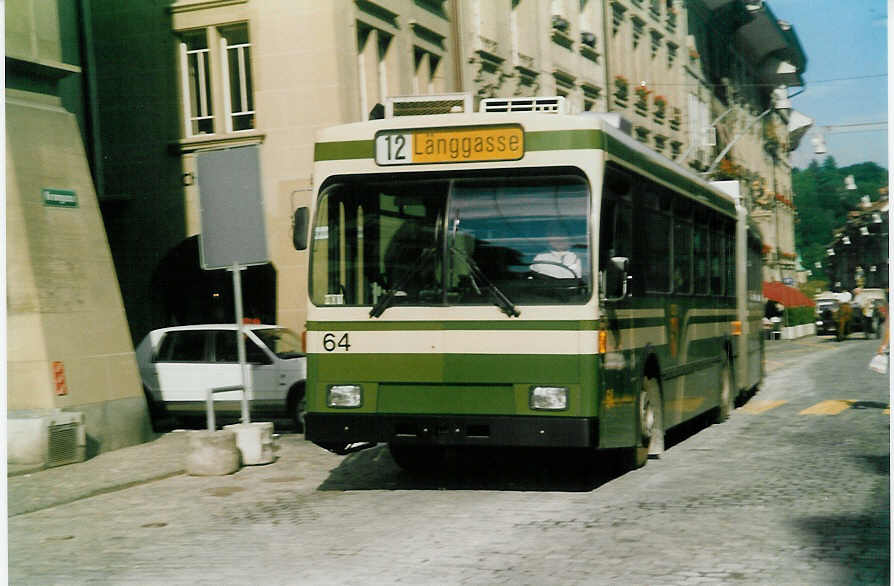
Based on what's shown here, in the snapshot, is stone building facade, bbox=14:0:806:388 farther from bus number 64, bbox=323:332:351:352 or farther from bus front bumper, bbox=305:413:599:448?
bus front bumper, bbox=305:413:599:448

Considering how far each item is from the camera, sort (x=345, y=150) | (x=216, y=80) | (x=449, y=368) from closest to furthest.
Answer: (x=449, y=368) < (x=345, y=150) < (x=216, y=80)

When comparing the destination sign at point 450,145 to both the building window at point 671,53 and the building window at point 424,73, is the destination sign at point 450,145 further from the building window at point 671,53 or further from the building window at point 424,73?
the building window at point 671,53

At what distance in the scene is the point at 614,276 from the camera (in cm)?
931

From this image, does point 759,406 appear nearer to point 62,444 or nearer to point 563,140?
point 563,140

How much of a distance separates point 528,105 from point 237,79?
40.3 feet

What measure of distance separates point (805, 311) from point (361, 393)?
46.1m

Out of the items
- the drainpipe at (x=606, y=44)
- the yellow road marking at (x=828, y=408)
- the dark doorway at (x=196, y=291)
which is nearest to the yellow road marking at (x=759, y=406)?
the yellow road marking at (x=828, y=408)

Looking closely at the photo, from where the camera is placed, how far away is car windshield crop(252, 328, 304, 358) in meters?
17.1

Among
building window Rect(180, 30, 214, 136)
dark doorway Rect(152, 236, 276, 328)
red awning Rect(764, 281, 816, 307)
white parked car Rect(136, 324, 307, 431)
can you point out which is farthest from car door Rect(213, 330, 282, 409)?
red awning Rect(764, 281, 816, 307)

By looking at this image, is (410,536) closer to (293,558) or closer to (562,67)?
(293,558)

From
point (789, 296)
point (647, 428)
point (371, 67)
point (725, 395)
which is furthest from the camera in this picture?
point (789, 296)

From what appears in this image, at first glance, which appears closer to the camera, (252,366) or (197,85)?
(252,366)

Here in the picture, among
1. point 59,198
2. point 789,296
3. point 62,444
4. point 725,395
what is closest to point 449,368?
point 62,444

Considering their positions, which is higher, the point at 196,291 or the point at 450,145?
the point at 450,145
